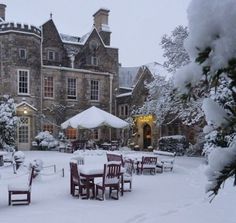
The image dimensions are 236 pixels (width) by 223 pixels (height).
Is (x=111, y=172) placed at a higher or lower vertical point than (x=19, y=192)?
higher

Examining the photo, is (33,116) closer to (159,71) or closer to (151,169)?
(159,71)

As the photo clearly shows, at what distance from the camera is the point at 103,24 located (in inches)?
1369

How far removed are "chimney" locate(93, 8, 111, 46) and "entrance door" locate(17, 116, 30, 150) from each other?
1159 centimetres

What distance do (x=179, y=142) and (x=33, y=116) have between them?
1081 centimetres

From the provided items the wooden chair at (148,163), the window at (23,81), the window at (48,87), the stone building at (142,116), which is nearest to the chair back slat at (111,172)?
the wooden chair at (148,163)

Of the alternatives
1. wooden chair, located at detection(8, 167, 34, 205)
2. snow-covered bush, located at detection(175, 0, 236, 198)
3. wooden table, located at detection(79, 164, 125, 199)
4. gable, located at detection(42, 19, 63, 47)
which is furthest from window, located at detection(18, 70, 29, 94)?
snow-covered bush, located at detection(175, 0, 236, 198)

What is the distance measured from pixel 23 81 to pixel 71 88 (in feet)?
14.4

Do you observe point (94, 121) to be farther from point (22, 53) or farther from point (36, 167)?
point (22, 53)

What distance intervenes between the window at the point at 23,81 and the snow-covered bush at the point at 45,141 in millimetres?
3561

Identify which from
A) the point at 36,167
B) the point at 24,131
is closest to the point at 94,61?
the point at 24,131

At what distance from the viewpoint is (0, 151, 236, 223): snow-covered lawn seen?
7.82m

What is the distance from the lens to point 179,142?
2522 centimetres

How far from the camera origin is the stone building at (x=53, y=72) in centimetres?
2741

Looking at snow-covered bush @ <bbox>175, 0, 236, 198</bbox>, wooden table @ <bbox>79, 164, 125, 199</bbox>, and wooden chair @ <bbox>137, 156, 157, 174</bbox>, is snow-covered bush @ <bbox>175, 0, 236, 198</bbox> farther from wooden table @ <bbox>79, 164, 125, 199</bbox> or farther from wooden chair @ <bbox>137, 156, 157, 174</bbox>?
wooden chair @ <bbox>137, 156, 157, 174</bbox>
